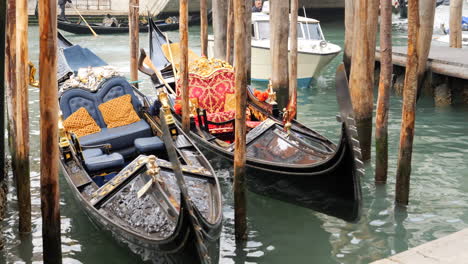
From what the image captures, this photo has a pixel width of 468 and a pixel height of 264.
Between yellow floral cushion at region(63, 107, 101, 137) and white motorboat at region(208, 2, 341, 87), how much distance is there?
464cm

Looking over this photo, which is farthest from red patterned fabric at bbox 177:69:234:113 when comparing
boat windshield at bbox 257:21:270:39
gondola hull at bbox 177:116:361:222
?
boat windshield at bbox 257:21:270:39

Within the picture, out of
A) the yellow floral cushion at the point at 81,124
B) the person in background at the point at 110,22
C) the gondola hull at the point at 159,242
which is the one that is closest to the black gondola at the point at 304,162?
the yellow floral cushion at the point at 81,124

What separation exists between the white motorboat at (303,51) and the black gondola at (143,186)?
14.2 feet

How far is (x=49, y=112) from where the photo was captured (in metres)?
3.06

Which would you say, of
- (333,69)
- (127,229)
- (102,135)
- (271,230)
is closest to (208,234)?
(127,229)

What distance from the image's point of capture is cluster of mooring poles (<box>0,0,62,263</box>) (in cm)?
302

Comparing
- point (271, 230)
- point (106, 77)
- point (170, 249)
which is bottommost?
point (271, 230)

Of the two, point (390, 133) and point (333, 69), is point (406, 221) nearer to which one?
point (390, 133)

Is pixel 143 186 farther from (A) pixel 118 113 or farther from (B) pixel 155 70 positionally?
(B) pixel 155 70

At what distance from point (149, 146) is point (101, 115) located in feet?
2.34

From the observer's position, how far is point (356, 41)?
5273 mm

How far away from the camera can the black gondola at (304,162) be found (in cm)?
403

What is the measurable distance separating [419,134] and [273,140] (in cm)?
259

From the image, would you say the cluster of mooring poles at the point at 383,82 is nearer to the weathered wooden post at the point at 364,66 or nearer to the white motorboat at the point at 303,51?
the weathered wooden post at the point at 364,66
